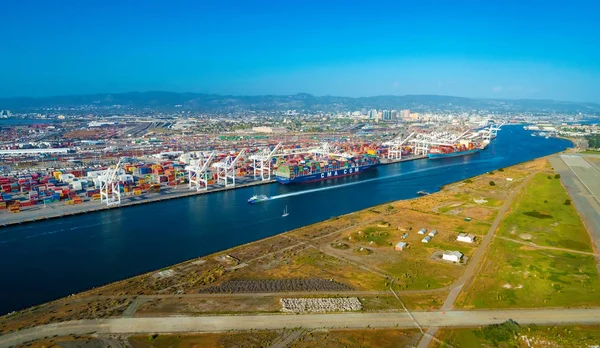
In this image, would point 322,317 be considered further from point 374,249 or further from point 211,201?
point 211,201

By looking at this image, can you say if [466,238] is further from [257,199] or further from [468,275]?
[257,199]

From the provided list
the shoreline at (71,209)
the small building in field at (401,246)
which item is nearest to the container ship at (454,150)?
the shoreline at (71,209)

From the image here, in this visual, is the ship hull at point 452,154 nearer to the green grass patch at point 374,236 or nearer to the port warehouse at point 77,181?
the port warehouse at point 77,181

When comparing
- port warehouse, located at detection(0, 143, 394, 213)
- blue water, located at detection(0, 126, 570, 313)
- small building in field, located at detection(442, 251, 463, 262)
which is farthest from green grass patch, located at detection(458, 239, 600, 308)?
port warehouse, located at detection(0, 143, 394, 213)

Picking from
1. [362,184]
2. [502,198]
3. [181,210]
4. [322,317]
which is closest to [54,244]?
[181,210]

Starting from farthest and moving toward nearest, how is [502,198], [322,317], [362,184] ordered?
[362,184] → [502,198] → [322,317]

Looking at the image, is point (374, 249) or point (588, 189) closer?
point (374, 249)
